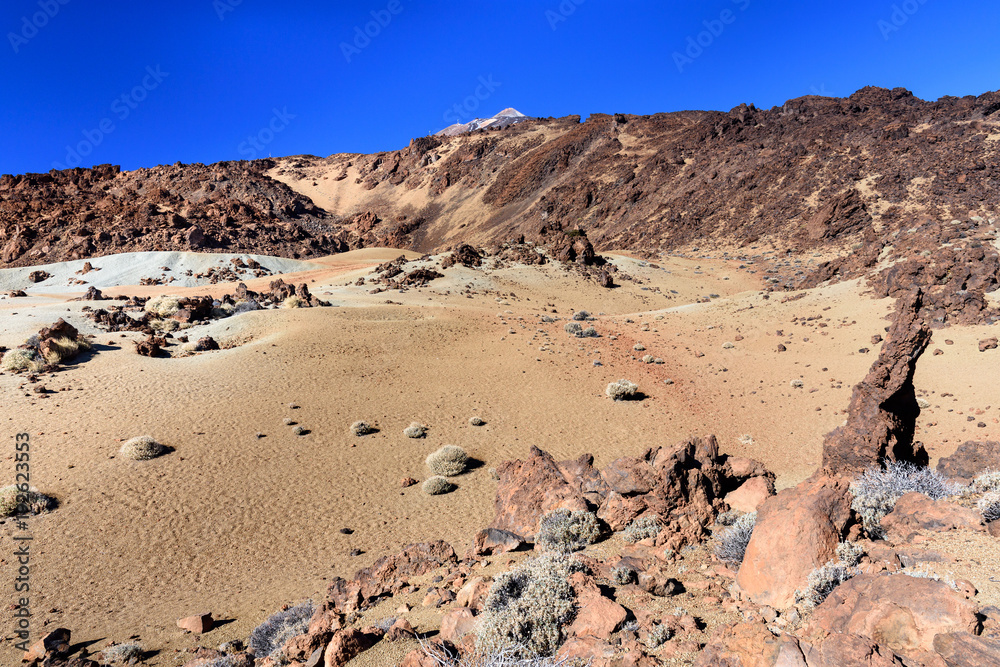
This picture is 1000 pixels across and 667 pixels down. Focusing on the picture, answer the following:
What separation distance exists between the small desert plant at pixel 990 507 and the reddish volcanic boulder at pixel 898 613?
7.79 ft

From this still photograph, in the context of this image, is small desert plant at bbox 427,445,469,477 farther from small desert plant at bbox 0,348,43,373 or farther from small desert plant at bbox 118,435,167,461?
small desert plant at bbox 0,348,43,373

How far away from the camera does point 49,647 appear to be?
21.1 feet


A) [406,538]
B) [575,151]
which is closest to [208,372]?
[406,538]

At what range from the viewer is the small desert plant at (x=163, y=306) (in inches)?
856

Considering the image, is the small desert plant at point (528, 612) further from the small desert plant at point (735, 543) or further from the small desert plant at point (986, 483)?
the small desert plant at point (986, 483)

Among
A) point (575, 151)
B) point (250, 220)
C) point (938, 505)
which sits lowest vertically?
point (938, 505)

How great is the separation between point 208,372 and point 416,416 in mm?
6172

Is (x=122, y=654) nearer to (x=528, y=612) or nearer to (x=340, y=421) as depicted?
(x=528, y=612)

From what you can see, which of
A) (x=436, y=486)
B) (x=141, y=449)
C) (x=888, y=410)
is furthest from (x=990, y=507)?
(x=141, y=449)

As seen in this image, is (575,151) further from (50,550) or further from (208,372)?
(50,550)

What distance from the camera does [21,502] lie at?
357 inches

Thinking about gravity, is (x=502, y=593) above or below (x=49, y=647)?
above

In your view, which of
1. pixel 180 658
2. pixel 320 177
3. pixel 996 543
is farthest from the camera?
pixel 320 177

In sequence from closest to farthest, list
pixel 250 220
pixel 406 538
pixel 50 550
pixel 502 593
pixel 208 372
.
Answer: pixel 502 593
pixel 50 550
pixel 406 538
pixel 208 372
pixel 250 220
